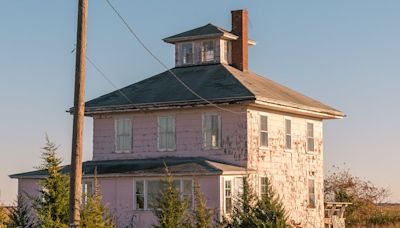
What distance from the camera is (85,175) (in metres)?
37.4

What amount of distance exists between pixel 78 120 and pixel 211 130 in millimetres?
17995

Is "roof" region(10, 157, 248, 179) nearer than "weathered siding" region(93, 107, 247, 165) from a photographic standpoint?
Yes

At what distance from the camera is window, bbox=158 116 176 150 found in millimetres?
39062

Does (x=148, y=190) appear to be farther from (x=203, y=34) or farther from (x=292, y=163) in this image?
(x=203, y=34)

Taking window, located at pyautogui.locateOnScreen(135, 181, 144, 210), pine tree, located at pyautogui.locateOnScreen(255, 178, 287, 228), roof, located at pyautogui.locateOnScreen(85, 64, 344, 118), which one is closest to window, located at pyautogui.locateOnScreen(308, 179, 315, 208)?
roof, located at pyautogui.locateOnScreen(85, 64, 344, 118)

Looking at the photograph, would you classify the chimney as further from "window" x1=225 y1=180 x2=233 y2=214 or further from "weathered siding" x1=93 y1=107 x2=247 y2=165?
"window" x1=225 y1=180 x2=233 y2=214

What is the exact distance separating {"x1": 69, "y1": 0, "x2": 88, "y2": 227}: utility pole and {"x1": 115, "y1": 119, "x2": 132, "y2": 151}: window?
64.5 ft

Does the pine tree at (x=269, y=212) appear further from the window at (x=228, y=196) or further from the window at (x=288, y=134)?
the window at (x=288, y=134)

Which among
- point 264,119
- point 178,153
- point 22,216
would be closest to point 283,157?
point 264,119

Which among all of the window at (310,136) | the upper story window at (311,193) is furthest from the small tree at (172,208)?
the window at (310,136)

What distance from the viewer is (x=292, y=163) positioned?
4081 cm

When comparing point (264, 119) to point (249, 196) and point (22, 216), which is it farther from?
point (22, 216)

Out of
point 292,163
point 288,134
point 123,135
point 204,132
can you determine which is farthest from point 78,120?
point 292,163

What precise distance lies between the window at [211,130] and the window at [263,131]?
1.92 m
